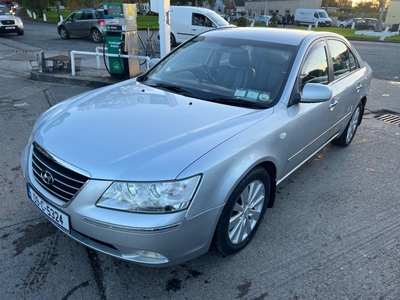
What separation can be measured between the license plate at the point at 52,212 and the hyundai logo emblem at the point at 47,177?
15 centimetres

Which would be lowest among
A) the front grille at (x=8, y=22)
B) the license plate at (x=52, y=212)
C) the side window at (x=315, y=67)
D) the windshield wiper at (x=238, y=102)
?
the license plate at (x=52, y=212)

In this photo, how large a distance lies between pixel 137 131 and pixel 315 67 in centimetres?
206

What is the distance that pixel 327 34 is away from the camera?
378cm

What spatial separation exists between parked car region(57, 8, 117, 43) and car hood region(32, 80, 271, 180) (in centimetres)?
1477

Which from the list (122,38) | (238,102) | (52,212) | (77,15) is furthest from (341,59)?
A: (77,15)

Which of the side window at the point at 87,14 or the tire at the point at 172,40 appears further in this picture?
the side window at the point at 87,14

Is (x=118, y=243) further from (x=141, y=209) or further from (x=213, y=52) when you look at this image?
(x=213, y=52)

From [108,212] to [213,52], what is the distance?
7.04 feet

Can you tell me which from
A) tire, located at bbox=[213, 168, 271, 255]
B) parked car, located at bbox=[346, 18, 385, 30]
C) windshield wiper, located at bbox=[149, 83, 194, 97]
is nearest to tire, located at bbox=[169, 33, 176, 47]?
windshield wiper, located at bbox=[149, 83, 194, 97]

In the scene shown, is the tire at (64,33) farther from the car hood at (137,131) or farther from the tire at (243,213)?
the tire at (243,213)

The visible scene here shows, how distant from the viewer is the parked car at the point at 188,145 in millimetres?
1949

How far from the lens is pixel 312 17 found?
39.2 m

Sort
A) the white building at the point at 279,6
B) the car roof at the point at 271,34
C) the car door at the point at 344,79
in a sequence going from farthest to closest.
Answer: the white building at the point at 279,6
the car door at the point at 344,79
the car roof at the point at 271,34

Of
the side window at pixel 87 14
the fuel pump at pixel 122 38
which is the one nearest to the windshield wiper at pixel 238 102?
the fuel pump at pixel 122 38
